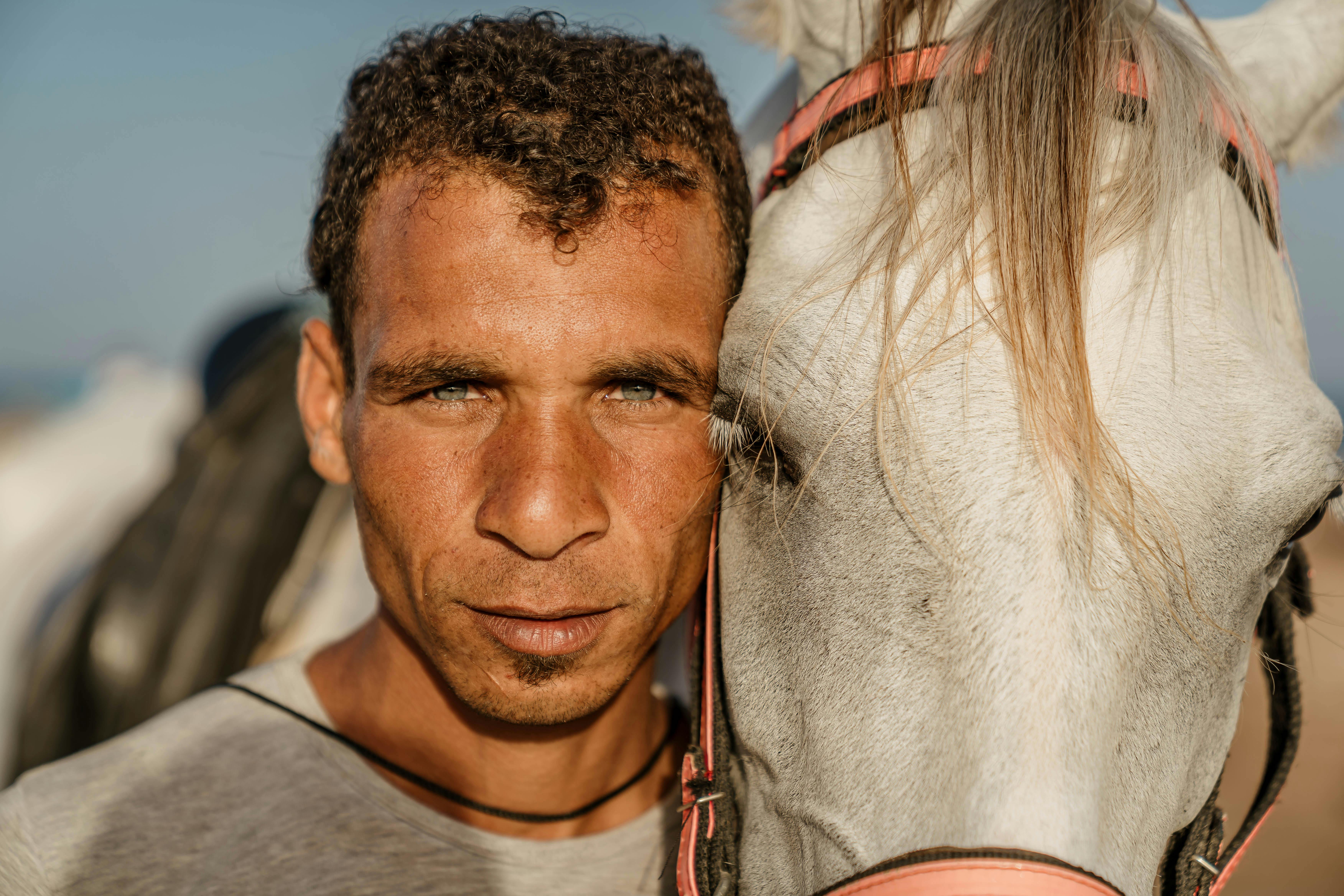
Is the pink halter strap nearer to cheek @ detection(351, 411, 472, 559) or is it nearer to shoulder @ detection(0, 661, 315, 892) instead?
cheek @ detection(351, 411, 472, 559)

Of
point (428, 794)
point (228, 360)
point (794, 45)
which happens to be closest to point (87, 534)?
point (228, 360)

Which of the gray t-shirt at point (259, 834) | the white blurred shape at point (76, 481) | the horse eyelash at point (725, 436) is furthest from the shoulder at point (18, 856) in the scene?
the white blurred shape at point (76, 481)

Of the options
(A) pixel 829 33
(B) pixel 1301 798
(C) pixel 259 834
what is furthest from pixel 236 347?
(B) pixel 1301 798

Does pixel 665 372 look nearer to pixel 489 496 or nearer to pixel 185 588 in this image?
pixel 489 496

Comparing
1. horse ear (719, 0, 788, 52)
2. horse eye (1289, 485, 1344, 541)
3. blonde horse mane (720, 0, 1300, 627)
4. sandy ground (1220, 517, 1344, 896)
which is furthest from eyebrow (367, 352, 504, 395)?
sandy ground (1220, 517, 1344, 896)

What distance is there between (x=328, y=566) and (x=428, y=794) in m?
1.38

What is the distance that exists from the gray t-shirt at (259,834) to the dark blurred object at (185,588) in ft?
3.24

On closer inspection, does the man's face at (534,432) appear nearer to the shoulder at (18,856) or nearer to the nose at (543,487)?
the nose at (543,487)

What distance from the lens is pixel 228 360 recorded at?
354 cm

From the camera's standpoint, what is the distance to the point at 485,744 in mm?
1607

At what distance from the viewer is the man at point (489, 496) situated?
130cm

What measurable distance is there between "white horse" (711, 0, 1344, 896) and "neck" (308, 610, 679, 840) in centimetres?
43

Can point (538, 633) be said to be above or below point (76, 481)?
above

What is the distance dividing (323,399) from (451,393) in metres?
0.51
